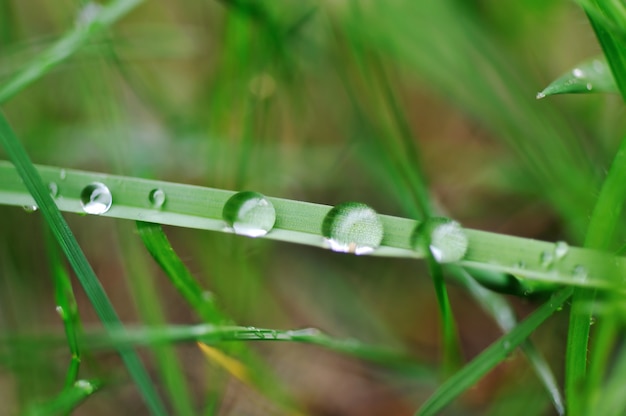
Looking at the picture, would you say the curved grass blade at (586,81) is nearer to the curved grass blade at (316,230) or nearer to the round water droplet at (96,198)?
the curved grass blade at (316,230)

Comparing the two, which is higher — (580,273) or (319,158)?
(319,158)

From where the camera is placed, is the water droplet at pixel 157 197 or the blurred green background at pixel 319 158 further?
the blurred green background at pixel 319 158

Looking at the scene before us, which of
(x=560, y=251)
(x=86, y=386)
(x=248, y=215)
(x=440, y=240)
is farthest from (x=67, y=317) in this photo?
(x=560, y=251)

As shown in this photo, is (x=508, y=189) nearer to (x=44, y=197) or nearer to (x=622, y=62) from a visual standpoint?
(x=622, y=62)

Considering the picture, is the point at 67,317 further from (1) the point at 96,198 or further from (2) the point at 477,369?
(2) the point at 477,369


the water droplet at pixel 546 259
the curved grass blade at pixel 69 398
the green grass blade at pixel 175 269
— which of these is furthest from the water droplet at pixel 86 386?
the water droplet at pixel 546 259
